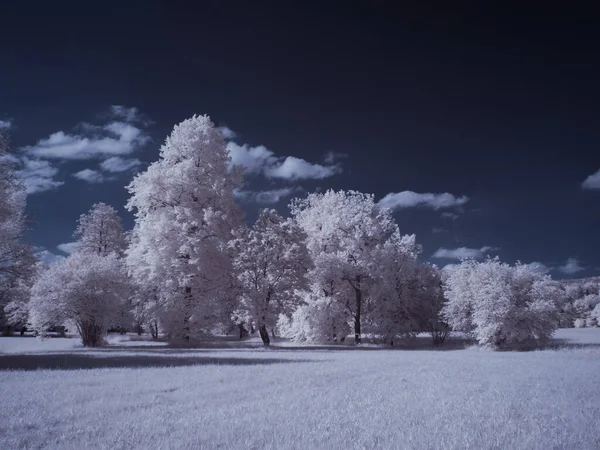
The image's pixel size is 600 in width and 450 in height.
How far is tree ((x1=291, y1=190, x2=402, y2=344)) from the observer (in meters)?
40.2

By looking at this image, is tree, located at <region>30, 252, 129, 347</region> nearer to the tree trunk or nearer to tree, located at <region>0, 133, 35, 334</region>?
tree, located at <region>0, 133, 35, 334</region>

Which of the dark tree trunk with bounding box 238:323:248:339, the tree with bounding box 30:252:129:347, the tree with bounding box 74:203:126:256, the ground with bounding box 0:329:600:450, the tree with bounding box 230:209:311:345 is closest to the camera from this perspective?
the ground with bounding box 0:329:600:450

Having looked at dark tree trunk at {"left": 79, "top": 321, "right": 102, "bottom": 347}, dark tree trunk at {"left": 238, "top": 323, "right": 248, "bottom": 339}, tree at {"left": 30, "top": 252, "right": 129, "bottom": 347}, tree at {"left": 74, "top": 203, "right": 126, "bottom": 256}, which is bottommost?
dark tree trunk at {"left": 238, "top": 323, "right": 248, "bottom": 339}

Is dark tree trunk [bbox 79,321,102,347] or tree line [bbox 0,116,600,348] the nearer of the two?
tree line [bbox 0,116,600,348]

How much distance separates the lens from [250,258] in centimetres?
3500

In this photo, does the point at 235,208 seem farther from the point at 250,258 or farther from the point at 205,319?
the point at 205,319

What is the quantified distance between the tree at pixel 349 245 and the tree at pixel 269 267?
512 centimetres

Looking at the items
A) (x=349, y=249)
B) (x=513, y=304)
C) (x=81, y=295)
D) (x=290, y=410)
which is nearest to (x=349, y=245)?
(x=349, y=249)

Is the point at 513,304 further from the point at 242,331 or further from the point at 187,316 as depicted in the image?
the point at 242,331

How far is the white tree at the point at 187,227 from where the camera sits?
3111cm

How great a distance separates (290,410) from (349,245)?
32.5 metres

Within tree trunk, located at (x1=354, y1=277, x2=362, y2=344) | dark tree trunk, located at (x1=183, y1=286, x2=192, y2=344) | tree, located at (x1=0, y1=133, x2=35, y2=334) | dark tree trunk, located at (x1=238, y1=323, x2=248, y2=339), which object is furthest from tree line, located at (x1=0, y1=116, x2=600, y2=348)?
dark tree trunk, located at (x1=238, y1=323, x2=248, y2=339)

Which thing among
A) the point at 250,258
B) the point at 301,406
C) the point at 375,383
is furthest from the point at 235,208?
the point at 301,406

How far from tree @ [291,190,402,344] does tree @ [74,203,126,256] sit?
74.9 ft
